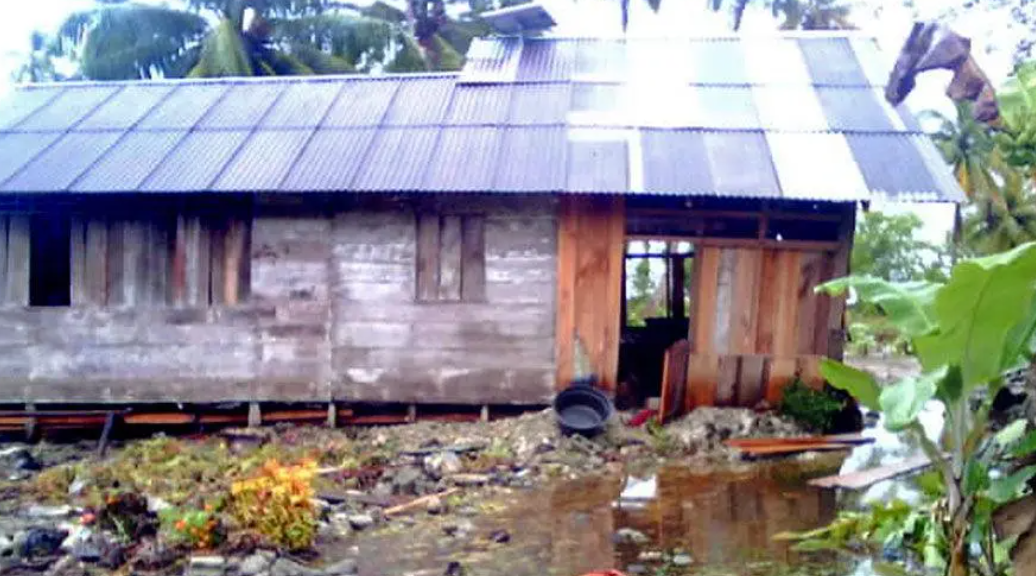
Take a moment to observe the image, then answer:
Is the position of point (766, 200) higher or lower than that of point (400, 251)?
higher

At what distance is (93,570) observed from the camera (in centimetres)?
564

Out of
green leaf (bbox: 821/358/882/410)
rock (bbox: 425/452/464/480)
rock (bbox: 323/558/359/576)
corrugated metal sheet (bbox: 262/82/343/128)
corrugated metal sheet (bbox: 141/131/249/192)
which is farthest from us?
corrugated metal sheet (bbox: 262/82/343/128)

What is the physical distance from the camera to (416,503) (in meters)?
7.42

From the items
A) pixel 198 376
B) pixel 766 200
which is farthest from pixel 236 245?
pixel 766 200

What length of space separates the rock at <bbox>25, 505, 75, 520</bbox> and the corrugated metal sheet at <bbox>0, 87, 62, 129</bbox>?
644 centimetres

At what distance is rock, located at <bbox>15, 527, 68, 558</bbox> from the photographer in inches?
233

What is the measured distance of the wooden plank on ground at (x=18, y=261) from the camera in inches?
417

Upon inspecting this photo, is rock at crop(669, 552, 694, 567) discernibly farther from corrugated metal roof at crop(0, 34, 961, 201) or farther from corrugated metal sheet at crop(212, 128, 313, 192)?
corrugated metal sheet at crop(212, 128, 313, 192)

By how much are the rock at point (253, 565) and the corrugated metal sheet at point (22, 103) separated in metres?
8.57

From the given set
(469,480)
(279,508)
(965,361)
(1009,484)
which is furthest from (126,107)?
(1009,484)

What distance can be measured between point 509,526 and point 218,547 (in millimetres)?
2159

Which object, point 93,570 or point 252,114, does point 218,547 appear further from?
point 252,114

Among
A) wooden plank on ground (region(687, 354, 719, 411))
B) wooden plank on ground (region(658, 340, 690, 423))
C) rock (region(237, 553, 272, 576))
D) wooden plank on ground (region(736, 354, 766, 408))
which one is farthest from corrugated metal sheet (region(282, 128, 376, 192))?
rock (region(237, 553, 272, 576))

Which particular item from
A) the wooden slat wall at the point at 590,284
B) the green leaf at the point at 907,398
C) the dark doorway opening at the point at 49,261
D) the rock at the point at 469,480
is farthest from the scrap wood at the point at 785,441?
the dark doorway opening at the point at 49,261
